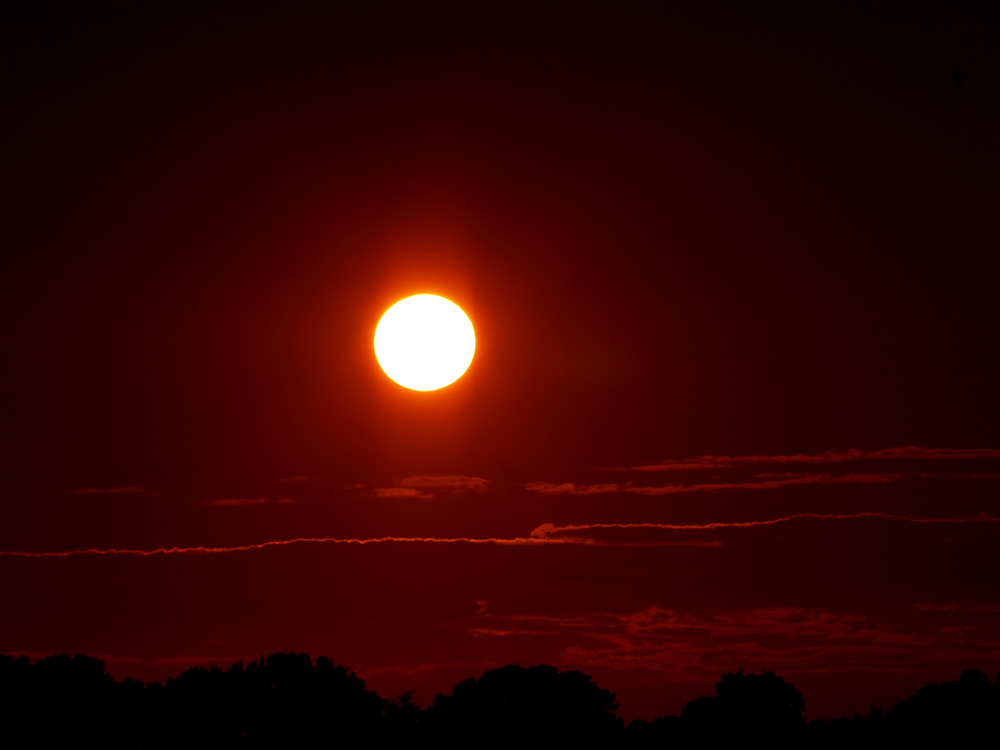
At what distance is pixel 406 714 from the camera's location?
57.4m

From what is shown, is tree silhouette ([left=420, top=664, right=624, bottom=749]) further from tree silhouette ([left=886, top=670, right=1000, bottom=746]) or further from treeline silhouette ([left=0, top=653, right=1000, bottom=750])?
tree silhouette ([left=886, top=670, right=1000, bottom=746])

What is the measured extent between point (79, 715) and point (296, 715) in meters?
12.7

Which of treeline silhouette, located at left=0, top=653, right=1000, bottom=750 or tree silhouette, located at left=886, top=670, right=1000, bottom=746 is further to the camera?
tree silhouette, located at left=886, top=670, right=1000, bottom=746

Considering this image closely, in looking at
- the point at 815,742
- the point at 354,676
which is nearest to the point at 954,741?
the point at 815,742

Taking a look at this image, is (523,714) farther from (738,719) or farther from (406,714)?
(738,719)

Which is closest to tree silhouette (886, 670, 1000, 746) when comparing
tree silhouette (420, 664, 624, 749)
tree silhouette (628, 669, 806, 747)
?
tree silhouette (628, 669, 806, 747)

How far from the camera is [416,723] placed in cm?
5825

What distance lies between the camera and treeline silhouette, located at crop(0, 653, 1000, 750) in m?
51.6

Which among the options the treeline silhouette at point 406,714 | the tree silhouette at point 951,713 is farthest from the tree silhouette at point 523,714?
the tree silhouette at point 951,713

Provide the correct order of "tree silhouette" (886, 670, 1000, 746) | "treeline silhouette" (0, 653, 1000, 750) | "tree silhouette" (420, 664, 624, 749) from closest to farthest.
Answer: "treeline silhouette" (0, 653, 1000, 750) < "tree silhouette" (420, 664, 624, 749) < "tree silhouette" (886, 670, 1000, 746)

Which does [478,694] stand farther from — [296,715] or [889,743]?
[889,743]

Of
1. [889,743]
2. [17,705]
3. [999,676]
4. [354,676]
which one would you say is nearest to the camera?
[17,705]

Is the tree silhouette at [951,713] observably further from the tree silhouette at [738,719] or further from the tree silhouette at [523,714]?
the tree silhouette at [523,714]

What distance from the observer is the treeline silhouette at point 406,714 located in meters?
51.6
